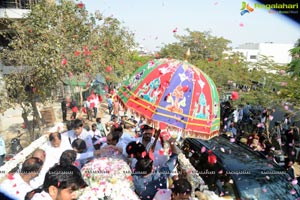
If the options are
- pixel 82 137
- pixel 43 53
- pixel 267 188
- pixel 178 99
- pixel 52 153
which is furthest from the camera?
pixel 43 53

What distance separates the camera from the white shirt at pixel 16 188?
3158 mm

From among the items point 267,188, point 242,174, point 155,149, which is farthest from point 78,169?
point 267,188

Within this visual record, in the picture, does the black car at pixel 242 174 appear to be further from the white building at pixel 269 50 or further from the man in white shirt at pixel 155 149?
the white building at pixel 269 50

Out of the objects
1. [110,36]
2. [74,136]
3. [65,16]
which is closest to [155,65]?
[74,136]

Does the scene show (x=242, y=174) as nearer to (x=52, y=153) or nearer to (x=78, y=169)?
(x=78, y=169)

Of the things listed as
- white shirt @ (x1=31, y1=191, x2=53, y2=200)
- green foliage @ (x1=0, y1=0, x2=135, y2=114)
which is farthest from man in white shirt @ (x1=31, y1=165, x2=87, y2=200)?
green foliage @ (x1=0, y1=0, x2=135, y2=114)

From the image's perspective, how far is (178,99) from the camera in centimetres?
302

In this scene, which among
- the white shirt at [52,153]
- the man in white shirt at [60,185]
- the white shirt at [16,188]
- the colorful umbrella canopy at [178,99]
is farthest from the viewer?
the white shirt at [52,153]

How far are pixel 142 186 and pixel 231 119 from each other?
29.4 ft

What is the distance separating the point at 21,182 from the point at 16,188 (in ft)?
0.33

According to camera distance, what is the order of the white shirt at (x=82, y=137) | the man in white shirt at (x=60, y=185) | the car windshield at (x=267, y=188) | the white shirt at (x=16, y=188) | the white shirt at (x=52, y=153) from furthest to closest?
the white shirt at (x=82, y=137)
the white shirt at (x=52, y=153)
the car windshield at (x=267, y=188)
the white shirt at (x=16, y=188)
the man in white shirt at (x=60, y=185)

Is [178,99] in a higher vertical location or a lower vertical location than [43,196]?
higher

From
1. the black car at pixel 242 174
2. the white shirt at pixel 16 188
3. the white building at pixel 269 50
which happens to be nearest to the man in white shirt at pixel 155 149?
the black car at pixel 242 174

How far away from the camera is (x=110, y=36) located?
641 inches
